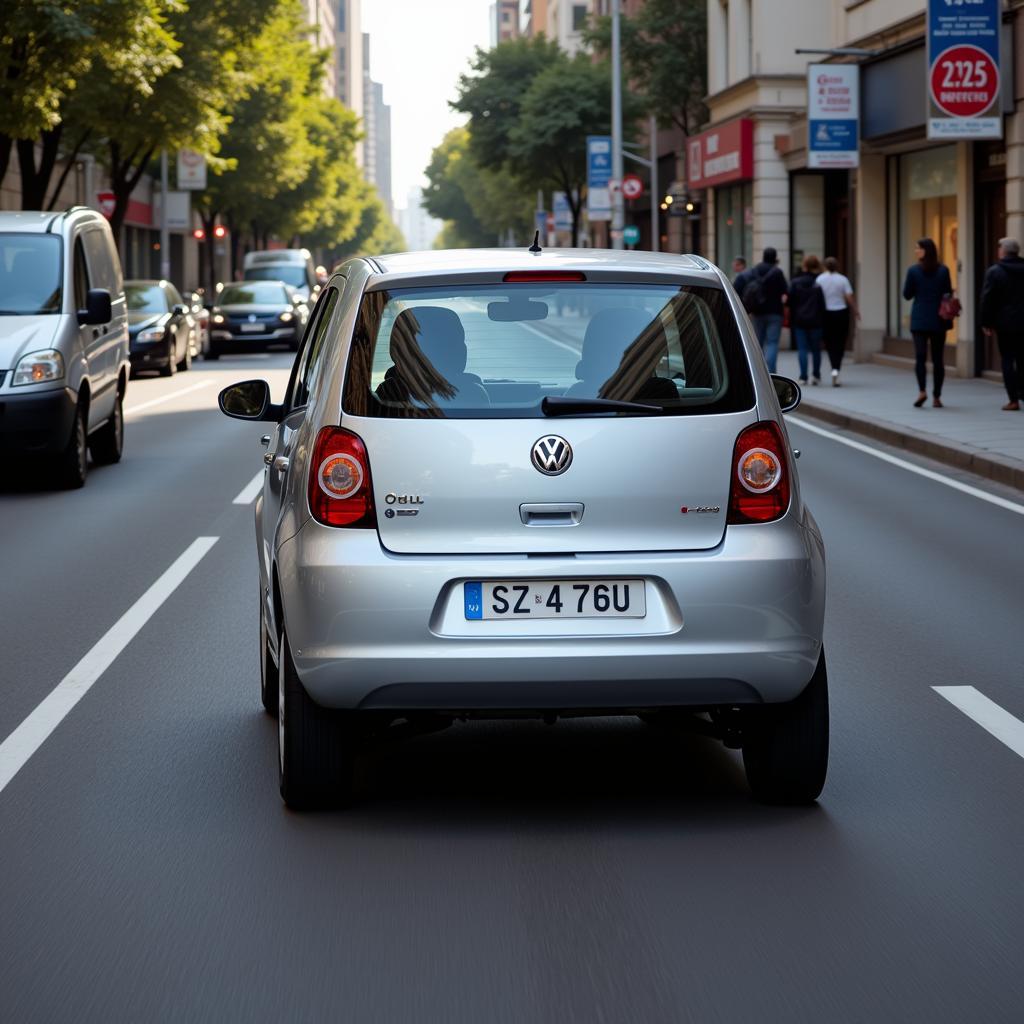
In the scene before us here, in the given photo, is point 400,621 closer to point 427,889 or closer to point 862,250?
point 427,889

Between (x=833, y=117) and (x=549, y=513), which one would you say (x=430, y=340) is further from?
(x=833, y=117)

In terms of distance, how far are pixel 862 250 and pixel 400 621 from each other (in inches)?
1182

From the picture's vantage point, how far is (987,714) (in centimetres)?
700

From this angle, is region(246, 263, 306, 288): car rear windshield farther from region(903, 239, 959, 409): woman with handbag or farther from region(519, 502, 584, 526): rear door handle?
region(519, 502, 584, 526): rear door handle

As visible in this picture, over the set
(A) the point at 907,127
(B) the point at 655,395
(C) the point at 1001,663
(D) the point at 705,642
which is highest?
(A) the point at 907,127

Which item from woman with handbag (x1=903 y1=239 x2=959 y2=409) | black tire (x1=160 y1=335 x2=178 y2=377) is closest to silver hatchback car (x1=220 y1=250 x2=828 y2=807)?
woman with handbag (x1=903 y1=239 x2=959 y2=409)

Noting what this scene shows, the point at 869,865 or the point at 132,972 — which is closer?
the point at 132,972

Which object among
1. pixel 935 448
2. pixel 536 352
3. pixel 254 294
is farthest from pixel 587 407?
pixel 254 294

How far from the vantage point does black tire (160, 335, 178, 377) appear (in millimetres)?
31641

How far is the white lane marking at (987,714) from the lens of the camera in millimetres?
6629

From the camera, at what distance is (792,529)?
18.0ft

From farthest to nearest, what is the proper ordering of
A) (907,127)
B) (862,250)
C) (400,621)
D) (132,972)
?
(862,250) → (907,127) → (400,621) → (132,972)

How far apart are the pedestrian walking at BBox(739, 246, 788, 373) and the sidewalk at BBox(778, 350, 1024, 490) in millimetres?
976

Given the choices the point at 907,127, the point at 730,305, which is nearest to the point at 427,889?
the point at 730,305
